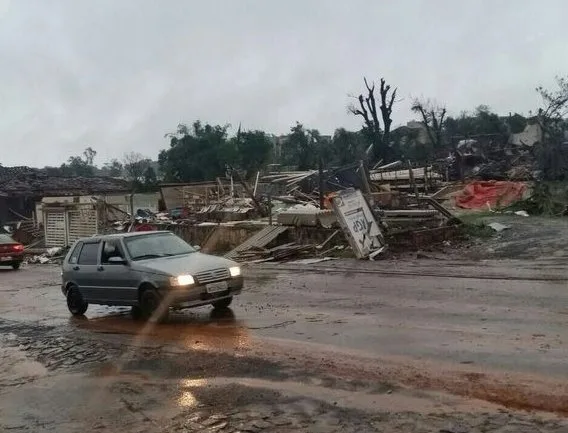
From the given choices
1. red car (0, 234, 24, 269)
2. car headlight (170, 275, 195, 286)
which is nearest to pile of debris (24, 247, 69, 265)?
red car (0, 234, 24, 269)

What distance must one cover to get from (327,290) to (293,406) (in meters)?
8.33

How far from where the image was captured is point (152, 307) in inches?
458

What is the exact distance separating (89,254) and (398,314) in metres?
6.32

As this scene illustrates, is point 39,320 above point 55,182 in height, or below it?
below

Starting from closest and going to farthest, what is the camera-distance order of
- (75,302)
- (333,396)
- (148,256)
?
(333,396), (148,256), (75,302)

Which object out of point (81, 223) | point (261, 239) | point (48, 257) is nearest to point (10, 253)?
point (48, 257)

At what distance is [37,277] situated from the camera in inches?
972

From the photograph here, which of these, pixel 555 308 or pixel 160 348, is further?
pixel 555 308

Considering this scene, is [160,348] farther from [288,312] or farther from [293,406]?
[293,406]

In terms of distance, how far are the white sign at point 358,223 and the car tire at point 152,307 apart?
9.38 m

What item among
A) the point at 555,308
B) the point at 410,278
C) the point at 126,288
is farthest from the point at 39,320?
the point at 555,308

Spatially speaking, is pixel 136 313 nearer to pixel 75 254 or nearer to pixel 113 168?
pixel 75 254

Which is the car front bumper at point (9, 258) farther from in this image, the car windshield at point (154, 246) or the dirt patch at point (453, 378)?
the dirt patch at point (453, 378)

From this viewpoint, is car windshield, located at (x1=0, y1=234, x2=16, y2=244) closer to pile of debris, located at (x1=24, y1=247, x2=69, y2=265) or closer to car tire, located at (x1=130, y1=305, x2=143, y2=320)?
pile of debris, located at (x1=24, y1=247, x2=69, y2=265)
